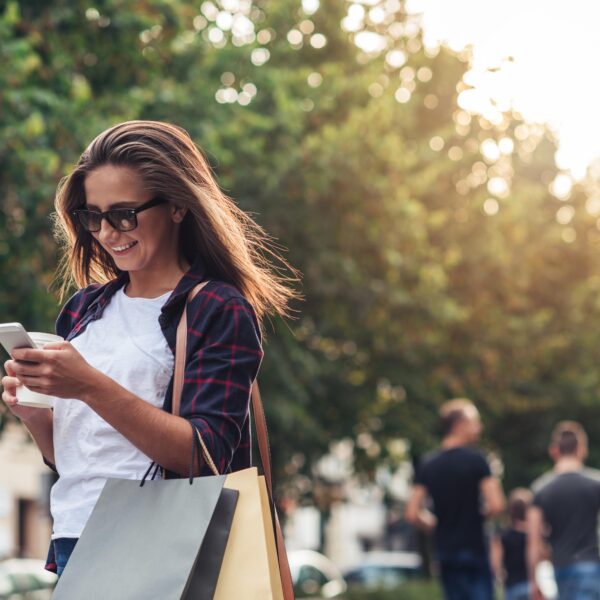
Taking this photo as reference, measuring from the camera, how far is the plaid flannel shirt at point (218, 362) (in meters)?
2.45

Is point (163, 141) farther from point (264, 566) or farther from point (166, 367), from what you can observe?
point (264, 566)

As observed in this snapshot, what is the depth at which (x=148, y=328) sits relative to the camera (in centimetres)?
263

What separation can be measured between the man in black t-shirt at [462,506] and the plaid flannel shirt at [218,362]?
664cm

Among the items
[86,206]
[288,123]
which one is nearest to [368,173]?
[288,123]

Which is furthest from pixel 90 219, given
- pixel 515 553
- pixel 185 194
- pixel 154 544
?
pixel 515 553

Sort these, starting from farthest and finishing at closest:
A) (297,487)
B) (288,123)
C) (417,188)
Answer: (297,487) < (417,188) < (288,123)

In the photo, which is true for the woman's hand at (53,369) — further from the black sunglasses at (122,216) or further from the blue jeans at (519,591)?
the blue jeans at (519,591)

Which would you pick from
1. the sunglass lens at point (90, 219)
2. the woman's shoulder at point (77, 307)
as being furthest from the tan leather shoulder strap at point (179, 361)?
the woman's shoulder at point (77, 307)

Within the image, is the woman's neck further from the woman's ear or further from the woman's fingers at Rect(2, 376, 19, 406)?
the woman's fingers at Rect(2, 376, 19, 406)

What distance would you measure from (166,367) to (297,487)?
1849cm

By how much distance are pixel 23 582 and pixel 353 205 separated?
6.24 meters

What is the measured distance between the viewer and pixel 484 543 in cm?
920

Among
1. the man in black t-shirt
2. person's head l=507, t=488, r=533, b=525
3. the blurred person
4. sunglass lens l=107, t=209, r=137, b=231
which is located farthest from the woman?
person's head l=507, t=488, r=533, b=525

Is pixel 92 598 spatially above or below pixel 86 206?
below
